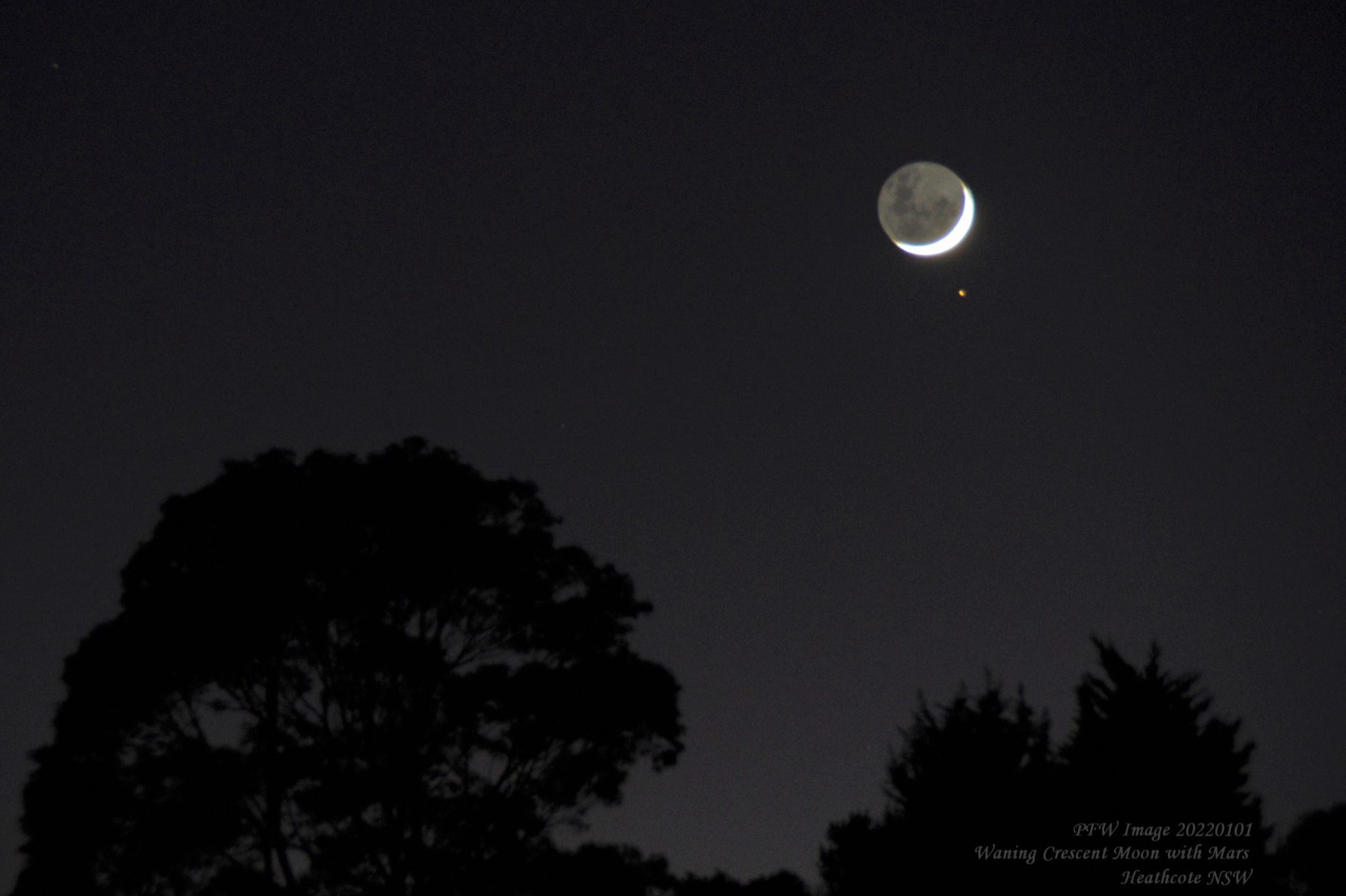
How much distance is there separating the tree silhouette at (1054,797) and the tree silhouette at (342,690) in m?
5.03

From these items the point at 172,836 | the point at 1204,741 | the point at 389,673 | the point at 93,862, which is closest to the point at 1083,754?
the point at 1204,741

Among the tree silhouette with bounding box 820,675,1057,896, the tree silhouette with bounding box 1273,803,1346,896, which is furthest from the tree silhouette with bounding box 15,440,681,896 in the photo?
the tree silhouette with bounding box 1273,803,1346,896

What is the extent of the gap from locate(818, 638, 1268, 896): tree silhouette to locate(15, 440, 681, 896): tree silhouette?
503 centimetres

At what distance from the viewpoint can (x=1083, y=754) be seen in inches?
790

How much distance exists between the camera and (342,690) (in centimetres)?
1931

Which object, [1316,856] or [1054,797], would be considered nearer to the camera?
[1054,797]

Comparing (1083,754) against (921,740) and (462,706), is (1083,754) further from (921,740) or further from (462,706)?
(462,706)

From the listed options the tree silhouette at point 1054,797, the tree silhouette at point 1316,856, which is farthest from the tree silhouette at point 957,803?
the tree silhouette at point 1316,856

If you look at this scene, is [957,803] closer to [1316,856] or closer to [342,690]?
[342,690]

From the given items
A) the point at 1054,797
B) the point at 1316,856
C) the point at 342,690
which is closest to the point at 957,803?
the point at 1054,797

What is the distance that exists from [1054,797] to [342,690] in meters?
14.4

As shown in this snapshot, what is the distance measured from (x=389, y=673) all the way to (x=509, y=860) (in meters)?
4.41

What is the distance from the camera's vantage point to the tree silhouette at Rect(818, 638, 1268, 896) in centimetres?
1783

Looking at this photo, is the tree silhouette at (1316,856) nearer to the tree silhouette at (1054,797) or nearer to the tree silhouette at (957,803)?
the tree silhouette at (1054,797)
